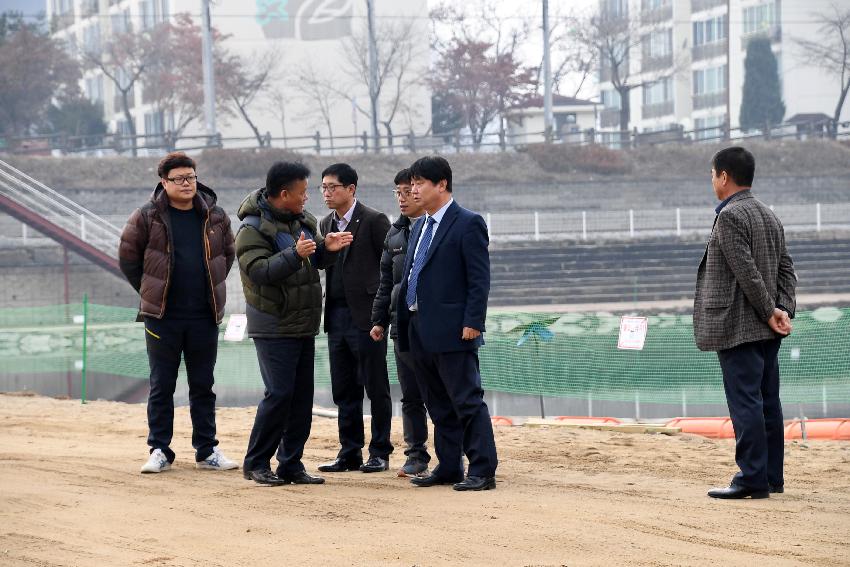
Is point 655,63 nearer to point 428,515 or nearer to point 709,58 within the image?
point 709,58

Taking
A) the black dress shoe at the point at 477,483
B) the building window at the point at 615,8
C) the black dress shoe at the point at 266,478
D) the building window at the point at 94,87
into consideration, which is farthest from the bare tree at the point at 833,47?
the black dress shoe at the point at 266,478

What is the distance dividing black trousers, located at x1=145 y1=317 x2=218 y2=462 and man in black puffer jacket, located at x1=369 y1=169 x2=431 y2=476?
110cm

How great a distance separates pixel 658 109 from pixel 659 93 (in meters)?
0.87

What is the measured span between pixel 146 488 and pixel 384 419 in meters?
1.57

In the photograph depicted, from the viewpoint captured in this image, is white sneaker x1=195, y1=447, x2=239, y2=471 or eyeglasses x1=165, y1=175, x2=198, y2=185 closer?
eyeglasses x1=165, y1=175, x2=198, y2=185

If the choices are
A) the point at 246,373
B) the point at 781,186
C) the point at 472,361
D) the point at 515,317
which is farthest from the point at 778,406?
the point at 781,186

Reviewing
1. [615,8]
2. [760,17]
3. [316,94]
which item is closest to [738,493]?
[316,94]

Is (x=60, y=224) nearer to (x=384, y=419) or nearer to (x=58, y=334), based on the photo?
(x=58, y=334)

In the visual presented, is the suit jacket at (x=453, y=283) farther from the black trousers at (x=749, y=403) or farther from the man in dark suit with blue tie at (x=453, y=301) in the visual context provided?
the black trousers at (x=749, y=403)

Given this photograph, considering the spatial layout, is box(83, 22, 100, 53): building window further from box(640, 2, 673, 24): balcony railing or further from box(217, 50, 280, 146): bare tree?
box(640, 2, 673, 24): balcony railing

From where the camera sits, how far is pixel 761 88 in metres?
61.2

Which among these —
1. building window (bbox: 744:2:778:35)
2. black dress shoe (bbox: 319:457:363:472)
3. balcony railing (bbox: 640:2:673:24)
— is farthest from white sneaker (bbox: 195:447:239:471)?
building window (bbox: 744:2:778:35)

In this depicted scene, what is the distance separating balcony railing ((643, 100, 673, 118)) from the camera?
71438 millimetres

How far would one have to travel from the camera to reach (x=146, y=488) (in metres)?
7.34
